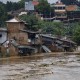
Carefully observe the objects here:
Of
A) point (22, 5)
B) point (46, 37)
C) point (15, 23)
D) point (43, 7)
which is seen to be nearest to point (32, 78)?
point (15, 23)

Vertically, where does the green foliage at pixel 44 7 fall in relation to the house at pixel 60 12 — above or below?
above

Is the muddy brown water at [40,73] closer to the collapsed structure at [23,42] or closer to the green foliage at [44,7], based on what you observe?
the collapsed structure at [23,42]

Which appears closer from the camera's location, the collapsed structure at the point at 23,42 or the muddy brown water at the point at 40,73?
the muddy brown water at the point at 40,73

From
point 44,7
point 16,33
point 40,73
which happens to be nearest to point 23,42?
point 16,33

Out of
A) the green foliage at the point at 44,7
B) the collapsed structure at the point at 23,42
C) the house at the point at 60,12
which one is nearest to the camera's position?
the collapsed structure at the point at 23,42

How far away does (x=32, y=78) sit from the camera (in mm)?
22141

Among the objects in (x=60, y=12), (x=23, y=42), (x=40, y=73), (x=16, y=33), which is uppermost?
(x=60, y=12)

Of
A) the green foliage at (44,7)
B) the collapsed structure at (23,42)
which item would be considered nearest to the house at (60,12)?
the green foliage at (44,7)

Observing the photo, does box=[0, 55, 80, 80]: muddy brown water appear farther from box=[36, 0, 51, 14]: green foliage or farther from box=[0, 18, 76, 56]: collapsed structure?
box=[36, 0, 51, 14]: green foliage

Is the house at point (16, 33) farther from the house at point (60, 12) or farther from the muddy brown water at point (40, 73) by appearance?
the house at point (60, 12)

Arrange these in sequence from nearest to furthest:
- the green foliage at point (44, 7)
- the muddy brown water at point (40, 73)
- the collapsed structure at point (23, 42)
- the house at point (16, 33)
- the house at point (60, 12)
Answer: the muddy brown water at point (40, 73), the collapsed structure at point (23, 42), the house at point (16, 33), the green foliage at point (44, 7), the house at point (60, 12)

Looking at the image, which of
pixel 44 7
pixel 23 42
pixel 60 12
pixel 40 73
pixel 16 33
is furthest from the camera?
pixel 60 12

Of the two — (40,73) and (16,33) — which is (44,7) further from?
(40,73)

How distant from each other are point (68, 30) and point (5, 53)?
3154 centimetres
